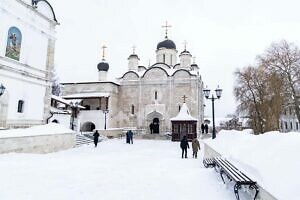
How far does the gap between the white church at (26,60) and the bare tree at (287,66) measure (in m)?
16.4

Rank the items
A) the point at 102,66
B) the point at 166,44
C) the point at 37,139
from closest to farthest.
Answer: the point at 37,139 < the point at 102,66 < the point at 166,44

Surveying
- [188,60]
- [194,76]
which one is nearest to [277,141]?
[194,76]

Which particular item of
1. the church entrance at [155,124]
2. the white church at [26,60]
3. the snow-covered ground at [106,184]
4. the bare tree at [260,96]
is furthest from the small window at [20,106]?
the church entrance at [155,124]

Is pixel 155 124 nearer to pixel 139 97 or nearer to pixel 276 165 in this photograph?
pixel 139 97

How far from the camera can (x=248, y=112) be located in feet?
75.8

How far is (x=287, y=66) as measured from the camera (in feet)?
63.4

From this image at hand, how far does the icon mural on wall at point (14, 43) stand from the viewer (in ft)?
50.1

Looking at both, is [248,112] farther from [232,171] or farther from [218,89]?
[232,171]

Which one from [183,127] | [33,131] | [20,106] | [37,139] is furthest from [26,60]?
[183,127]

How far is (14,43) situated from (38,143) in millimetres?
7031

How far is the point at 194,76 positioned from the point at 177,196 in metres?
26.6

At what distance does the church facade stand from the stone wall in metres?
15.1

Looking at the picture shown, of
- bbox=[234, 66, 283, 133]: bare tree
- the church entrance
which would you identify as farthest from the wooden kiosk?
the church entrance

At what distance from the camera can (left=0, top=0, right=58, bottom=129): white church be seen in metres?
15.0
